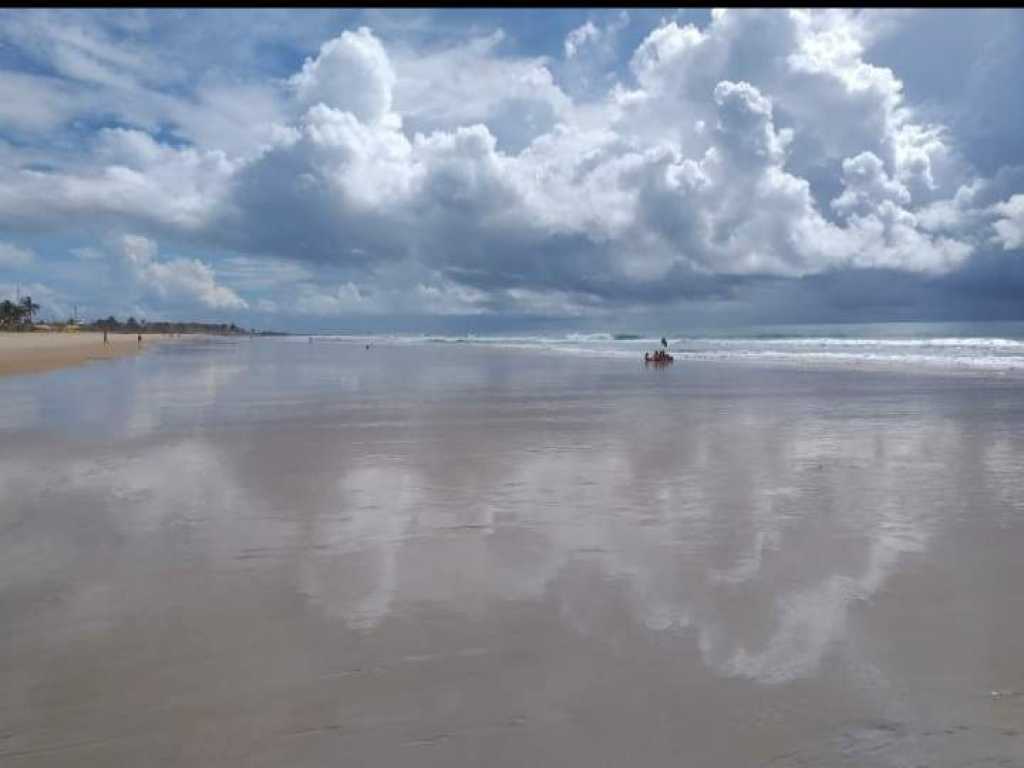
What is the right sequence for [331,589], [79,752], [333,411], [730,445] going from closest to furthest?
[79,752], [331,589], [730,445], [333,411]

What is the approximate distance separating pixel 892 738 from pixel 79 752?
418 centimetres

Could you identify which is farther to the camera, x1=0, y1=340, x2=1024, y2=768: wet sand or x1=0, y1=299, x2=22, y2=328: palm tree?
x1=0, y1=299, x2=22, y2=328: palm tree

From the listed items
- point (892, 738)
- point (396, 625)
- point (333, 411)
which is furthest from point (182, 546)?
point (333, 411)

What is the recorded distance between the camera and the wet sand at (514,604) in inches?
161

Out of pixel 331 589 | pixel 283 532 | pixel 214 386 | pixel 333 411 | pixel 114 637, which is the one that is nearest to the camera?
pixel 114 637

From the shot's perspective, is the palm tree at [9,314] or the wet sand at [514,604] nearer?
the wet sand at [514,604]

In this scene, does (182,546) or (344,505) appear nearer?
(182,546)

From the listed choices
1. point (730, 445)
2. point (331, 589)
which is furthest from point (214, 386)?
point (331, 589)

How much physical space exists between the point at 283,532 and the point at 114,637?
8.99 feet

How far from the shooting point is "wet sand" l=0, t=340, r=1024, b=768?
4.09 metres

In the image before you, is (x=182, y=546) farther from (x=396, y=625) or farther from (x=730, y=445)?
(x=730, y=445)

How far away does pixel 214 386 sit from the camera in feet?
90.9

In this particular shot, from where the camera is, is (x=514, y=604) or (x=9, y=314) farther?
(x=9, y=314)

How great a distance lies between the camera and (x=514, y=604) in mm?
5934
